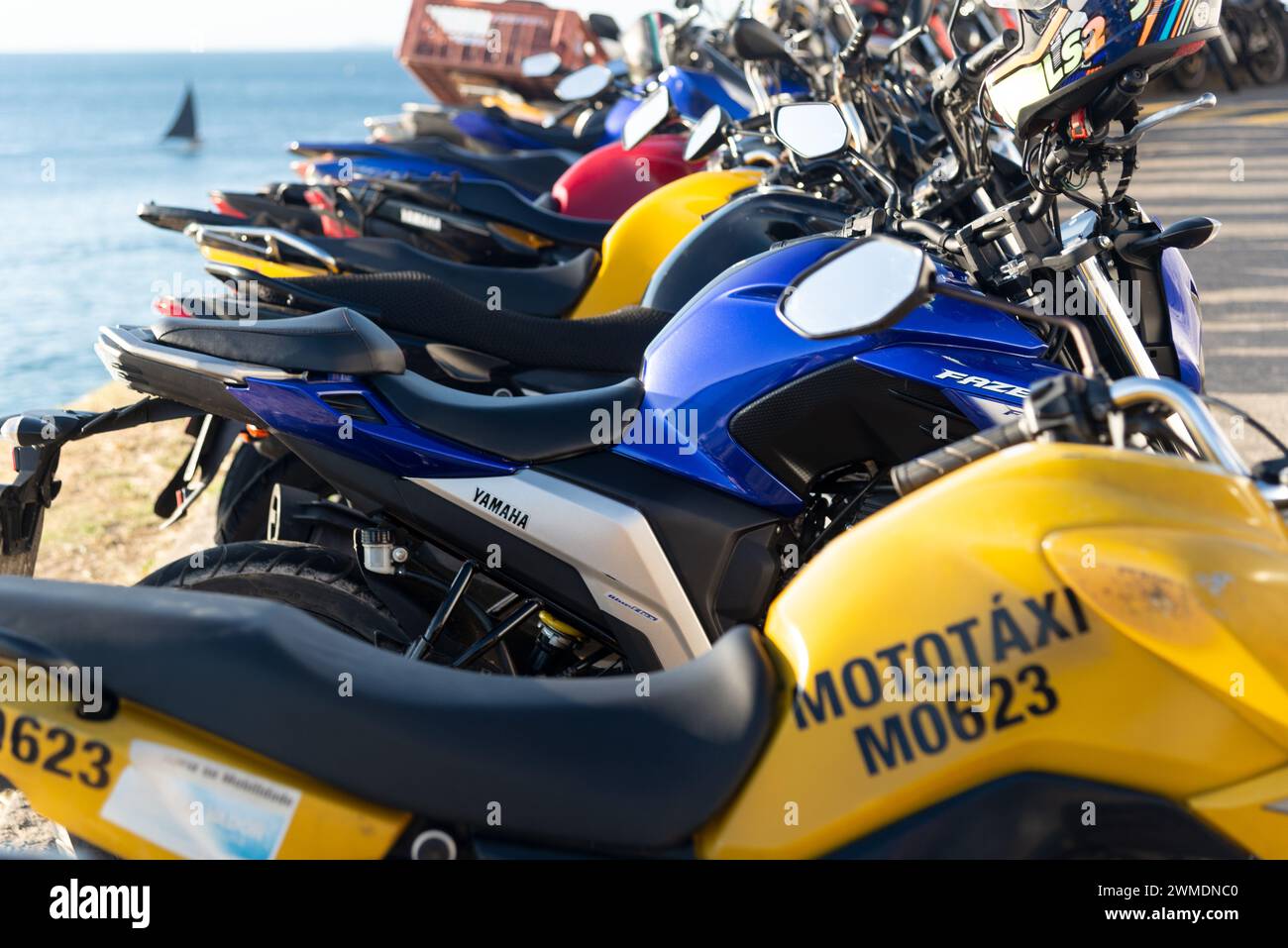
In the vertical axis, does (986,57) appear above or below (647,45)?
above

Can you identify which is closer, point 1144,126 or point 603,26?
point 1144,126

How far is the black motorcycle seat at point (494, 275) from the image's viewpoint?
176 inches

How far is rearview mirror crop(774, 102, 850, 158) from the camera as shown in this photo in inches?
125

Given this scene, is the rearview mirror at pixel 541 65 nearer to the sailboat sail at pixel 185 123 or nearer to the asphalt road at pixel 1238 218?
the asphalt road at pixel 1238 218

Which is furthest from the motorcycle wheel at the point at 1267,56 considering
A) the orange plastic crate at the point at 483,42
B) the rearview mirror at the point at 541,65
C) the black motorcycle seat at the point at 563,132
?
the rearview mirror at the point at 541,65

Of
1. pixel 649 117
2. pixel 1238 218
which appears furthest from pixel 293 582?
pixel 1238 218

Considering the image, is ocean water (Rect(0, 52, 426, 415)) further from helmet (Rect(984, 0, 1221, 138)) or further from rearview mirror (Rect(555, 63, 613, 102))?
helmet (Rect(984, 0, 1221, 138))

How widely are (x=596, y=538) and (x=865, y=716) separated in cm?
122

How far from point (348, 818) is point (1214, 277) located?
8.12 meters

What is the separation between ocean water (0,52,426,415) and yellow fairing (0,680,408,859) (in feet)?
8.97

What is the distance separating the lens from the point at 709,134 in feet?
13.4

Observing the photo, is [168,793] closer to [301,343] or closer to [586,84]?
[301,343]

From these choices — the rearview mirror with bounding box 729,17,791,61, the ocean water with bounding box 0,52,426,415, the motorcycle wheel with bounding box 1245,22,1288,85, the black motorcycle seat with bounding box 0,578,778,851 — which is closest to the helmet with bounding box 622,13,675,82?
the ocean water with bounding box 0,52,426,415
